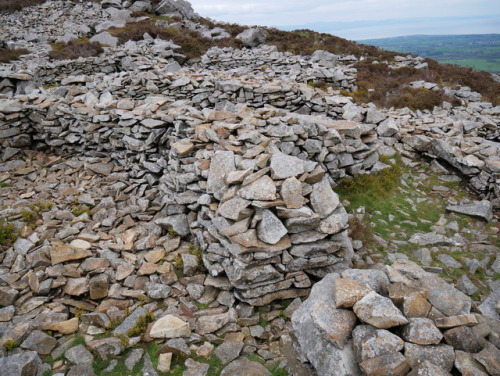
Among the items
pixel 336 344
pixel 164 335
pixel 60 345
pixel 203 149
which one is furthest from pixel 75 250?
pixel 336 344

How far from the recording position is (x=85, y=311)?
Result: 22.3ft

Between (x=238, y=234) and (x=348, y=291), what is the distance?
2.61 metres

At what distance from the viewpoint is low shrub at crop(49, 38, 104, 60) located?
2530 centimetres

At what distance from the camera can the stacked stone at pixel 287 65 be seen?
70.0 feet

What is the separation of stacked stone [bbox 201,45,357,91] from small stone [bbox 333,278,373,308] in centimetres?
1665

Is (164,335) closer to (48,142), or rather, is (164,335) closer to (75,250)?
(75,250)

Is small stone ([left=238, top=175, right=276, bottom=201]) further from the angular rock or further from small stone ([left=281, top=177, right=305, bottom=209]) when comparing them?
the angular rock

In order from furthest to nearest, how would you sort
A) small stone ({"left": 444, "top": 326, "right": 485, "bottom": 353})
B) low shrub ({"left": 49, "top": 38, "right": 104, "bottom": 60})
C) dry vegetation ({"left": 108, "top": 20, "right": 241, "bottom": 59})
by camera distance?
1. dry vegetation ({"left": 108, "top": 20, "right": 241, "bottom": 59})
2. low shrub ({"left": 49, "top": 38, "right": 104, "bottom": 60})
3. small stone ({"left": 444, "top": 326, "right": 485, "bottom": 353})

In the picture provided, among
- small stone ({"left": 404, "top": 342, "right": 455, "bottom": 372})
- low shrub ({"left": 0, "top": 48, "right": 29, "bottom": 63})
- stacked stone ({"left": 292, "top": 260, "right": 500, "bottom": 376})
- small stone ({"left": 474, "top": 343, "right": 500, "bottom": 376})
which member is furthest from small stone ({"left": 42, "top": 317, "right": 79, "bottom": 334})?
low shrub ({"left": 0, "top": 48, "right": 29, "bottom": 63})

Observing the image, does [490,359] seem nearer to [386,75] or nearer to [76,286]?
[76,286]

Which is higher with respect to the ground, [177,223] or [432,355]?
[432,355]

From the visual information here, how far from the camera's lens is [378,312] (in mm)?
4453

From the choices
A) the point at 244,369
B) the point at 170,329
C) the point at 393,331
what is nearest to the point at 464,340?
the point at 393,331

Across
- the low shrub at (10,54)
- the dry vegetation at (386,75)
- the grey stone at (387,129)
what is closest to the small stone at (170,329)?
the grey stone at (387,129)
